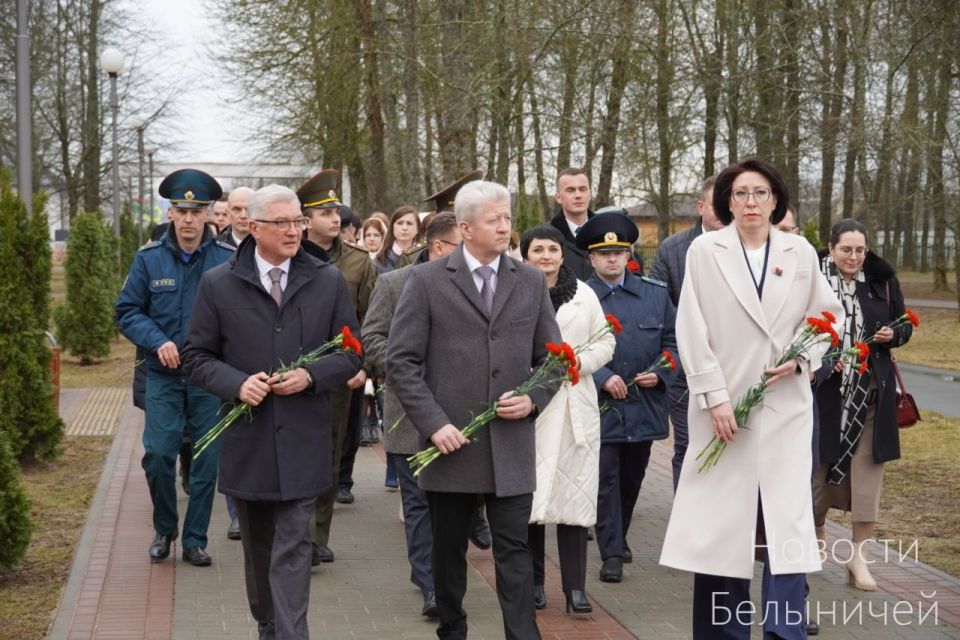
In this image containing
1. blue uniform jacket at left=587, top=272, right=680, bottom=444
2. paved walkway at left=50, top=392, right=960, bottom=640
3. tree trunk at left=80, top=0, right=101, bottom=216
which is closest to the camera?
paved walkway at left=50, top=392, right=960, bottom=640

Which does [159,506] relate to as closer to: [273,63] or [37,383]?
[37,383]

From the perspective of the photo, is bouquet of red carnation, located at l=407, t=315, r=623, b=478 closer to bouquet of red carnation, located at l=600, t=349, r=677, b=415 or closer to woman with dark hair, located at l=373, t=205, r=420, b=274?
bouquet of red carnation, located at l=600, t=349, r=677, b=415

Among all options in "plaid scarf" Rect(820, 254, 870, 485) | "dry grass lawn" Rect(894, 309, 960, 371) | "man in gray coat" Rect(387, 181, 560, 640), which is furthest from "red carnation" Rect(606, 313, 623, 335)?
"dry grass lawn" Rect(894, 309, 960, 371)

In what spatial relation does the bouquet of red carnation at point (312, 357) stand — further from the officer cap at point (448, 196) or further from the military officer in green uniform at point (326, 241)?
the officer cap at point (448, 196)

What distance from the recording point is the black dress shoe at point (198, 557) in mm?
7898

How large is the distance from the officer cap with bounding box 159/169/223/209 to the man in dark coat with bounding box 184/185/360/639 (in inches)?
83.5

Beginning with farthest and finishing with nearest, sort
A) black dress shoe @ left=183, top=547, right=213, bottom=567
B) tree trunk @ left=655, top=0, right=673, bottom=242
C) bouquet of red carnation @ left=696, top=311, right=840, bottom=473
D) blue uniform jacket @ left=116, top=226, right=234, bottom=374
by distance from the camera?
tree trunk @ left=655, top=0, right=673, bottom=242 → black dress shoe @ left=183, top=547, right=213, bottom=567 → blue uniform jacket @ left=116, top=226, right=234, bottom=374 → bouquet of red carnation @ left=696, top=311, right=840, bottom=473

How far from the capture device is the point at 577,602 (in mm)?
6758

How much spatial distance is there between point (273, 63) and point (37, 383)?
1785 centimetres

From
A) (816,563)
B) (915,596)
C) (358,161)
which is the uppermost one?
(358,161)

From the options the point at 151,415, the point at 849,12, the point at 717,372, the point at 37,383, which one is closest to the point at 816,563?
the point at 717,372

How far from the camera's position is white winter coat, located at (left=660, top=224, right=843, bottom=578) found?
5.52 meters

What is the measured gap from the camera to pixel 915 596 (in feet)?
23.5

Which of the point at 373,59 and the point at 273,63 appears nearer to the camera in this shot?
the point at 373,59
